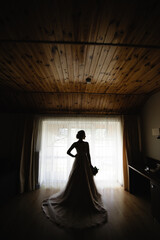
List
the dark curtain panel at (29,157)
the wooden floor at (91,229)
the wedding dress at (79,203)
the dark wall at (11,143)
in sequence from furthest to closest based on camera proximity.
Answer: the dark curtain panel at (29,157)
the dark wall at (11,143)
the wedding dress at (79,203)
the wooden floor at (91,229)

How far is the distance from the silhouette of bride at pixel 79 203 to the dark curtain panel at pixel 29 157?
0.94m

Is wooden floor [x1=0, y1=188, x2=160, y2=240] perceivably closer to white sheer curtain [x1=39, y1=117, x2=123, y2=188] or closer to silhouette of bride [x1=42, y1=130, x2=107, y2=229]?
silhouette of bride [x1=42, y1=130, x2=107, y2=229]

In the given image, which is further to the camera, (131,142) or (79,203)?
(131,142)

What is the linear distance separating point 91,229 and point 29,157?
8.16 ft

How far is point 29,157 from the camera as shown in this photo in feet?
11.7

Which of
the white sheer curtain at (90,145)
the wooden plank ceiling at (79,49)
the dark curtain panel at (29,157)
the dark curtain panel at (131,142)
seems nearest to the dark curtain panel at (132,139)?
the dark curtain panel at (131,142)

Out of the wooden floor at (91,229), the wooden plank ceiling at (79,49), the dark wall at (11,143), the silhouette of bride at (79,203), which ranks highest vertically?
the wooden plank ceiling at (79,49)

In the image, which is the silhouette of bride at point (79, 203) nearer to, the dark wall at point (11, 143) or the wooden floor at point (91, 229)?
the wooden floor at point (91, 229)

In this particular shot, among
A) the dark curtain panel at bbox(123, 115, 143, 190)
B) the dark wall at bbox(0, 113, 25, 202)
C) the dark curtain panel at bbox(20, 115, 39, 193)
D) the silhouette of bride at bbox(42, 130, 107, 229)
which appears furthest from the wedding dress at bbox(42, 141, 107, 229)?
the dark curtain panel at bbox(123, 115, 143, 190)

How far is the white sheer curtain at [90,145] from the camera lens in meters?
3.66

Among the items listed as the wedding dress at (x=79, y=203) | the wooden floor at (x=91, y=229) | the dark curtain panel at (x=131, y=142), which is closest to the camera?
the wooden floor at (x=91, y=229)

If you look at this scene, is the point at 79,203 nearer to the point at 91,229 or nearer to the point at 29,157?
the point at 91,229

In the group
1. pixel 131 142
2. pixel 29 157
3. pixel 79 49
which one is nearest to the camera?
pixel 79 49

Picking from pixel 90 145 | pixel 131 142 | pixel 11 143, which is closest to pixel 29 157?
pixel 11 143
